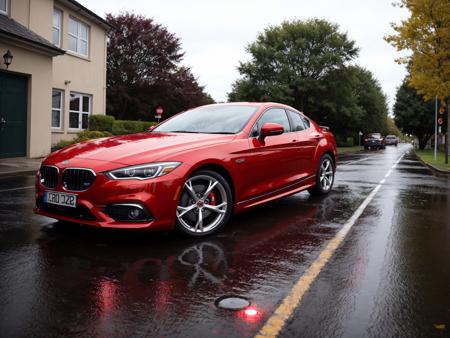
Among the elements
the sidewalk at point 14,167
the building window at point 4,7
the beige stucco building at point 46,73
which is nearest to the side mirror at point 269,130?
the sidewalk at point 14,167

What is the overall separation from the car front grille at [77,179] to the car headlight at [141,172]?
0.21 meters

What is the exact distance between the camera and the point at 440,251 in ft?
15.0

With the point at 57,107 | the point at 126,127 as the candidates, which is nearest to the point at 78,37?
the point at 57,107

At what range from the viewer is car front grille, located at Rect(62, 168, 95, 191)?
4.42m

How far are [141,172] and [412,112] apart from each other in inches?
1812

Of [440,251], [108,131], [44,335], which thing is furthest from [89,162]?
[108,131]

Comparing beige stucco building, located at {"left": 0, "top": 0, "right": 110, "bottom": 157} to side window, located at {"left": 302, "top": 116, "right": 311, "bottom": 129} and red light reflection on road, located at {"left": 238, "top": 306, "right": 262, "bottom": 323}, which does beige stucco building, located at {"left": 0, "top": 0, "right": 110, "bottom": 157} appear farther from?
red light reflection on road, located at {"left": 238, "top": 306, "right": 262, "bottom": 323}

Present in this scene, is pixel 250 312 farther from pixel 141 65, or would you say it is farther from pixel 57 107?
pixel 141 65

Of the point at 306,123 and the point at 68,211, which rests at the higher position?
the point at 306,123

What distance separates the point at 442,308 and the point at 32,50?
1538 cm

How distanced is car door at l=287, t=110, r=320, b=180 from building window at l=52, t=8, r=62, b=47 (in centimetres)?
1460

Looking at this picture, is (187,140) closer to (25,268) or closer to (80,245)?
(80,245)

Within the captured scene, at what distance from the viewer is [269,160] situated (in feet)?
19.6

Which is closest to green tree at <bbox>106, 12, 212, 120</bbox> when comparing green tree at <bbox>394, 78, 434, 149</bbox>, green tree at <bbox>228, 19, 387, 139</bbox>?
green tree at <bbox>228, 19, 387, 139</bbox>
